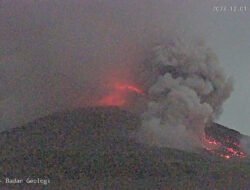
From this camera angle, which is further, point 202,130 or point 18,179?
point 202,130

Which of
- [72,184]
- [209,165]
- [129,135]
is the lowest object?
[72,184]

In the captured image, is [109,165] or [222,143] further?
[222,143]

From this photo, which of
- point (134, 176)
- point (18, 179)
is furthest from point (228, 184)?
point (18, 179)

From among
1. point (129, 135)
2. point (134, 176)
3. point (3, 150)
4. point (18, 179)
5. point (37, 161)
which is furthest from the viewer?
point (129, 135)

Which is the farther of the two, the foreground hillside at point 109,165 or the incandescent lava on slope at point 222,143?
the incandescent lava on slope at point 222,143

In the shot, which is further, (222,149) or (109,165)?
(222,149)

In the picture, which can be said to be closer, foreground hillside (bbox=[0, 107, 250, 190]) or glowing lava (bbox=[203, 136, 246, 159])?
foreground hillside (bbox=[0, 107, 250, 190])

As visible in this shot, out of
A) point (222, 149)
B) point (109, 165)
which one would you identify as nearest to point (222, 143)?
point (222, 149)

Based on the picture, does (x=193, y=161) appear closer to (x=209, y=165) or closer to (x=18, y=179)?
(x=209, y=165)

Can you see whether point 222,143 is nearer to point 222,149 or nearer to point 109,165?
point 222,149

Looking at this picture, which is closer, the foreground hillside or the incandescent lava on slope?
the foreground hillside

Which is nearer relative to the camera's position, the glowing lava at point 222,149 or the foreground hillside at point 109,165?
the foreground hillside at point 109,165
